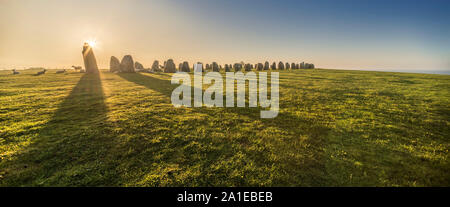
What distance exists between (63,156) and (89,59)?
35.4 m

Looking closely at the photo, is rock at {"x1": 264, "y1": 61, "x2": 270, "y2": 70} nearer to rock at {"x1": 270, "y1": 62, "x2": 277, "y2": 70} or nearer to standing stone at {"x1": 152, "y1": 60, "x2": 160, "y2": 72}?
rock at {"x1": 270, "y1": 62, "x2": 277, "y2": 70}

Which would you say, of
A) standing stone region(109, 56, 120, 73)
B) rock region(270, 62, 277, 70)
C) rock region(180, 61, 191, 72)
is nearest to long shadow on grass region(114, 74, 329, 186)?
rock region(180, 61, 191, 72)

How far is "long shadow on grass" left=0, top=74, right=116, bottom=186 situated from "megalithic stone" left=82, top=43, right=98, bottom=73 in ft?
104

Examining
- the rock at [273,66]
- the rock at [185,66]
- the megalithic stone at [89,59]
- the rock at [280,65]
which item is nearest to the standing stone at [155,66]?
the rock at [185,66]

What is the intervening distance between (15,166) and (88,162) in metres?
1.45

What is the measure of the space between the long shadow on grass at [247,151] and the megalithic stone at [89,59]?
110 feet

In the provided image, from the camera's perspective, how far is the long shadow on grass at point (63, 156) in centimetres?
314

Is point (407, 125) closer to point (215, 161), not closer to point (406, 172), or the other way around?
point (406, 172)

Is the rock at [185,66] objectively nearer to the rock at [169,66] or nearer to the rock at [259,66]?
the rock at [169,66]

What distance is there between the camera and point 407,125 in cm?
575

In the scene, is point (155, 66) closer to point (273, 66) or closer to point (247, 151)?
point (273, 66)

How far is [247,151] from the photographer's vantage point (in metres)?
4.14
